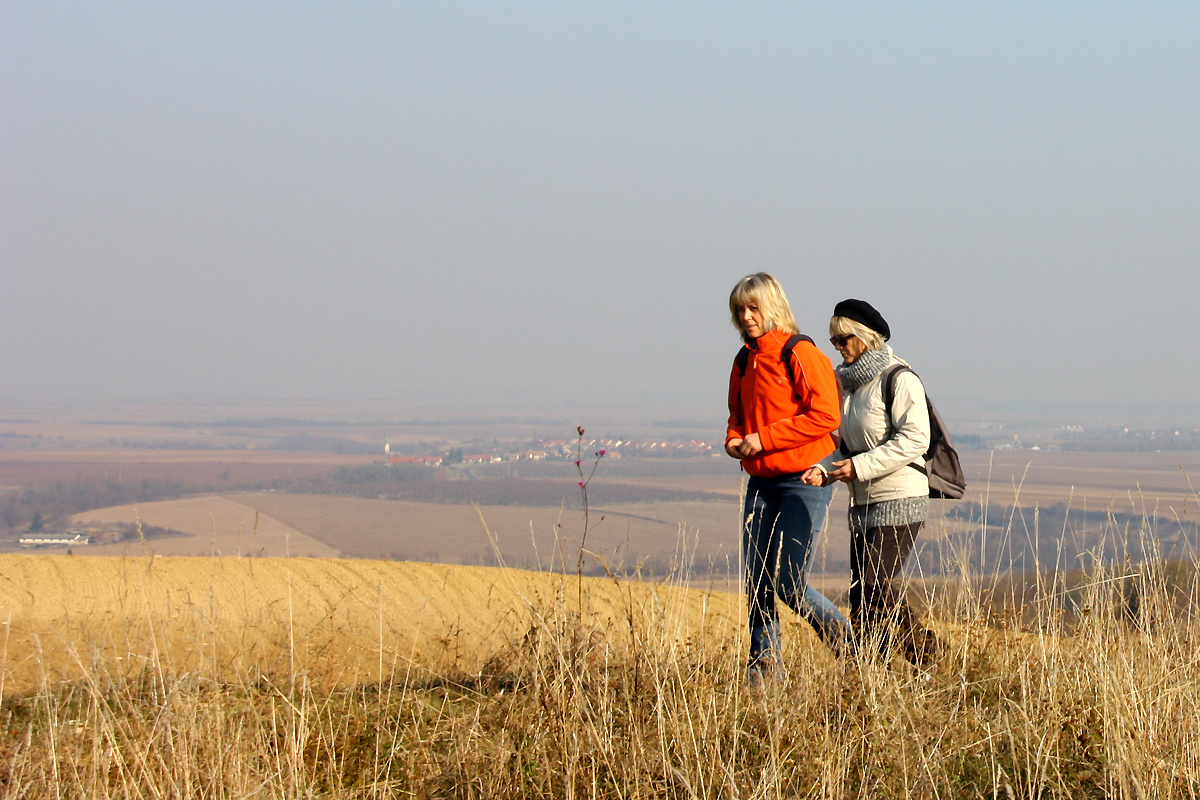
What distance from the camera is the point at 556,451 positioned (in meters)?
4.57

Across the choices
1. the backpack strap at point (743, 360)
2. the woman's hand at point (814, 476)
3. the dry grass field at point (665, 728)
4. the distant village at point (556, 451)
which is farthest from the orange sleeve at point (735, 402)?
the dry grass field at point (665, 728)

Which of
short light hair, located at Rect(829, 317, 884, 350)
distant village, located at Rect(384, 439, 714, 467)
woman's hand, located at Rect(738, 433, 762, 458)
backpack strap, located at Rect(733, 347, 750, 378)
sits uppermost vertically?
short light hair, located at Rect(829, 317, 884, 350)

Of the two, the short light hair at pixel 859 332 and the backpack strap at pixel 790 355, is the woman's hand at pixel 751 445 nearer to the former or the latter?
the backpack strap at pixel 790 355

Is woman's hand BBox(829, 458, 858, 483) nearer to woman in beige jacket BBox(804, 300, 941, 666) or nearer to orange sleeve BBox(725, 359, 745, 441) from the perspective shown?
woman in beige jacket BBox(804, 300, 941, 666)

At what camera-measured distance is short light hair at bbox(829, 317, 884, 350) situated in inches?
162

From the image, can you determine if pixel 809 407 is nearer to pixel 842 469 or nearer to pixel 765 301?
pixel 842 469

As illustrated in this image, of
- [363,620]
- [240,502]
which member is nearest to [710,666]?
[363,620]

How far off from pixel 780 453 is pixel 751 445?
5.0 inches

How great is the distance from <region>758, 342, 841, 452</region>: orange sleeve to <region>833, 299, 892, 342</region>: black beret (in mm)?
262

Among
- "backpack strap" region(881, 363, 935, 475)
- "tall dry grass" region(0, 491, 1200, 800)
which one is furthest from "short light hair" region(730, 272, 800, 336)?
Result: "tall dry grass" region(0, 491, 1200, 800)

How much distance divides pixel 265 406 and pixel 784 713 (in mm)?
158603

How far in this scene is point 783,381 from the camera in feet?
13.1

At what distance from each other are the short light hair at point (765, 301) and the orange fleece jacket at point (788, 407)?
0.04 m

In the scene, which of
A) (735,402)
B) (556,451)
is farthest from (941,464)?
(556,451)
